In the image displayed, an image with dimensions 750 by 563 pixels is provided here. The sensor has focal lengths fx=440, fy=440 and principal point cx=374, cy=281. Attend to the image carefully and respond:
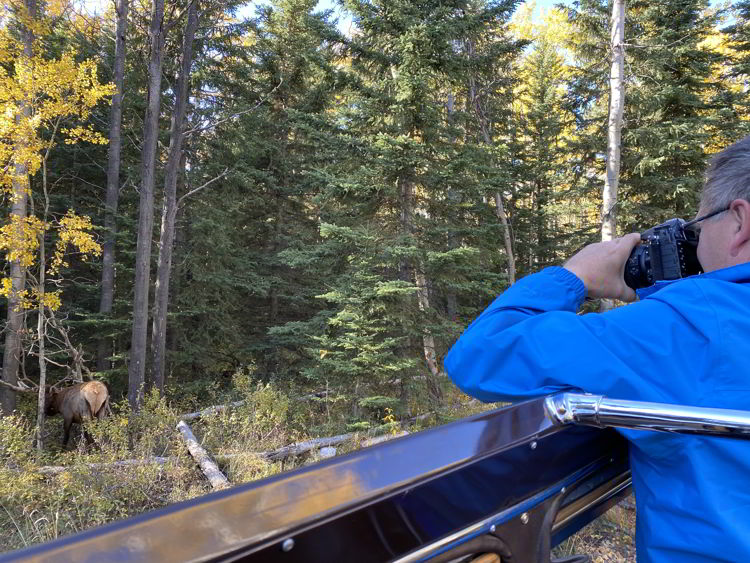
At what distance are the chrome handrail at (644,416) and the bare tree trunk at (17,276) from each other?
1036cm

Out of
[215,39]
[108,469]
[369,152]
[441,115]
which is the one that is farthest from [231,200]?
[108,469]

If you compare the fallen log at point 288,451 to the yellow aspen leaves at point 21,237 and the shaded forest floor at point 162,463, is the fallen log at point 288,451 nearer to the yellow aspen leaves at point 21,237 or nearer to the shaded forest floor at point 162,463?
the shaded forest floor at point 162,463

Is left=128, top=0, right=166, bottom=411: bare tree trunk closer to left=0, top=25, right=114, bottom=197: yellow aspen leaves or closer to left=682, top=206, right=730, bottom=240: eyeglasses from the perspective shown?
left=0, top=25, right=114, bottom=197: yellow aspen leaves

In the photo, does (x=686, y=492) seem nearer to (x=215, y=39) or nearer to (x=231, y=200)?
(x=231, y=200)

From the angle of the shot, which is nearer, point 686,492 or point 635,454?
point 686,492

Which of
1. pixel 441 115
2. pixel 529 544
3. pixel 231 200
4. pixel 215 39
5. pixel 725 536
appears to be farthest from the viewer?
pixel 231 200

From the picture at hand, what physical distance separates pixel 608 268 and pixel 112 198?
16.9 metres

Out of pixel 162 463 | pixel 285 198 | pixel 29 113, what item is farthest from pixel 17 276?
pixel 285 198

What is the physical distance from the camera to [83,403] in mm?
9766

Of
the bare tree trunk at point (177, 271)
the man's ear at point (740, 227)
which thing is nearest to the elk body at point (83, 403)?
the bare tree trunk at point (177, 271)

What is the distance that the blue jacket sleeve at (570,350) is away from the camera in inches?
36.7

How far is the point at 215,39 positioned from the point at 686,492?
16.9 meters

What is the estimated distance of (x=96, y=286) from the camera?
47.6 feet

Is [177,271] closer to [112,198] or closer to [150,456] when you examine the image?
[112,198]
